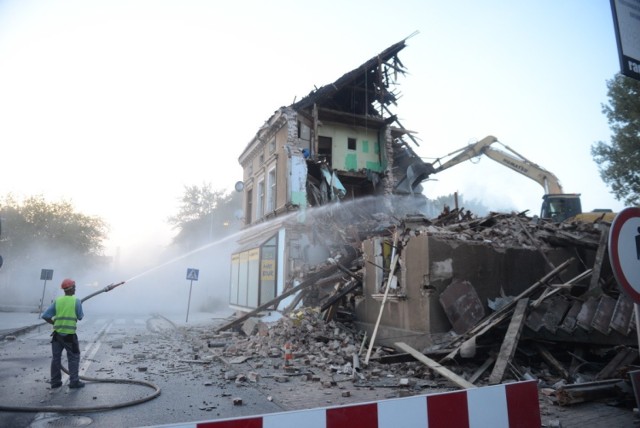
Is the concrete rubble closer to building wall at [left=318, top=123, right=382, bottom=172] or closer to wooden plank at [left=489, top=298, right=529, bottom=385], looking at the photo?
wooden plank at [left=489, top=298, right=529, bottom=385]

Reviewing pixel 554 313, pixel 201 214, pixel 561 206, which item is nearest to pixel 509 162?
pixel 561 206

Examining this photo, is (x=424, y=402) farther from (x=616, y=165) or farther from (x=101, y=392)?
(x=616, y=165)

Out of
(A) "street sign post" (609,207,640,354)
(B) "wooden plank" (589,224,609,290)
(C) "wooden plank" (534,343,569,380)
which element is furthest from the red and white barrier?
(B) "wooden plank" (589,224,609,290)

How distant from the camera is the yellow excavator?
13.4m

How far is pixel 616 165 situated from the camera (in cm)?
2181

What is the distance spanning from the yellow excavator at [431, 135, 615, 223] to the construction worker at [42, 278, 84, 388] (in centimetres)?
1169

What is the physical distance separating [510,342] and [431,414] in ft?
15.1

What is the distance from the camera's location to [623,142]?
70.0 ft

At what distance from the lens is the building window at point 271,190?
21.8 m

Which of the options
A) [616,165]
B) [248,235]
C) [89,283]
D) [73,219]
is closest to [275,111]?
[248,235]

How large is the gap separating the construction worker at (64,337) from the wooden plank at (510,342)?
6.55 meters

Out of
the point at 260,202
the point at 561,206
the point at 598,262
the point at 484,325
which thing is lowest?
the point at 484,325

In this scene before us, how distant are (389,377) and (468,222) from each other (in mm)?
4594

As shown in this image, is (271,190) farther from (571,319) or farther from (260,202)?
(571,319)
